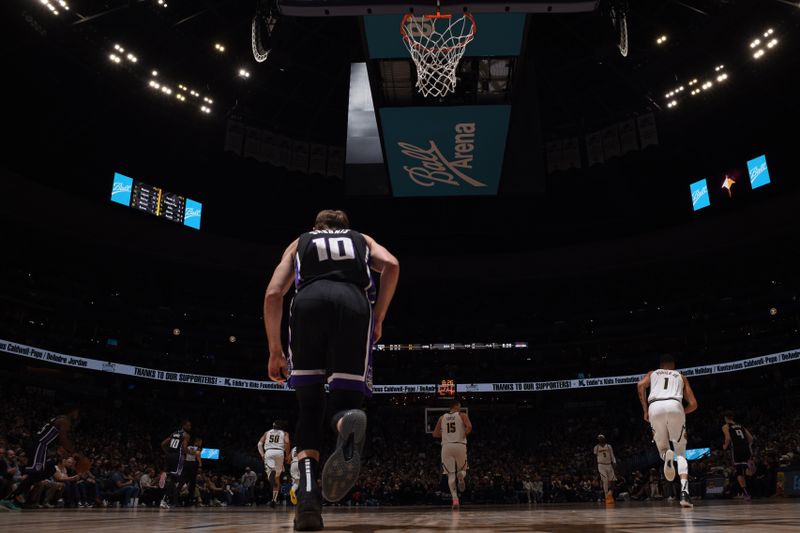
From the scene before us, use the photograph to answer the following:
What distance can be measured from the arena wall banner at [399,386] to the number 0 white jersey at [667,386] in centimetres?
2190

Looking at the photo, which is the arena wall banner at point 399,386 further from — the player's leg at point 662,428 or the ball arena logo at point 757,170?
the player's leg at point 662,428

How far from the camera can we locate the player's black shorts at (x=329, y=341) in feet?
12.2

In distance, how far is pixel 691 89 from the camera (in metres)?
24.0

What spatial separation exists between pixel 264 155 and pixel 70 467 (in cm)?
1693

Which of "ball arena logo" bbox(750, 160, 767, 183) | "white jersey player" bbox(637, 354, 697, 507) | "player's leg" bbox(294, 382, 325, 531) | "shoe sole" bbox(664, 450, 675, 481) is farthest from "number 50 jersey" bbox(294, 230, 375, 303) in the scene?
"ball arena logo" bbox(750, 160, 767, 183)

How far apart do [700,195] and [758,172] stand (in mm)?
2726

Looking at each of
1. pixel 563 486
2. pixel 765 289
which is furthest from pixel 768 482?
pixel 765 289

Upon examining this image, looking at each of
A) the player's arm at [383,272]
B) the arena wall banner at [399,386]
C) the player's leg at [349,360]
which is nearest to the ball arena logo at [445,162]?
the arena wall banner at [399,386]

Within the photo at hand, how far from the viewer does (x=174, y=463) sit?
45.9 feet

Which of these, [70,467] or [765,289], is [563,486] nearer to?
[765,289]

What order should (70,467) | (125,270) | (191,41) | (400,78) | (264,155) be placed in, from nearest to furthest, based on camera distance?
(70,467) < (400,78) < (191,41) < (264,155) < (125,270)

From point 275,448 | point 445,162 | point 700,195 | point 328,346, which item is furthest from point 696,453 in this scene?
point 328,346

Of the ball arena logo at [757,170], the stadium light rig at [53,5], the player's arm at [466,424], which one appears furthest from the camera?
the ball arena logo at [757,170]

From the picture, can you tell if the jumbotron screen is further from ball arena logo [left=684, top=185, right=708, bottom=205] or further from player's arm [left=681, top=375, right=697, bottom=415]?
player's arm [left=681, top=375, right=697, bottom=415]
